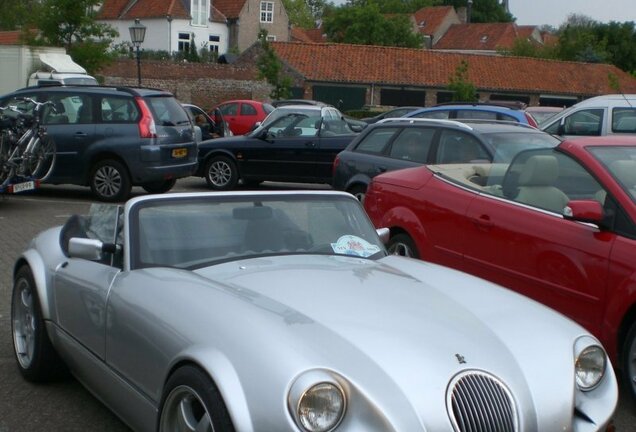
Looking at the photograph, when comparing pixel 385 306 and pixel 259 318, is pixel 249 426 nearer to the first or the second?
pixel 259 318

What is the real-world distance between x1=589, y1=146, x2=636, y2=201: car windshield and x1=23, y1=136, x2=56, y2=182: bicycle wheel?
30.7 ft

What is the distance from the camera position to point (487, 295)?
478 cm

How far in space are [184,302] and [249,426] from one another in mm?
894

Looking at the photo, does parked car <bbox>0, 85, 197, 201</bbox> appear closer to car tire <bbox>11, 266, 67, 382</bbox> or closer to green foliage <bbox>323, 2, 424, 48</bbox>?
car tire <bbox>11, 266, 67, 382</bbox>

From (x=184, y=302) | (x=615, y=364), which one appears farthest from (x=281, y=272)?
(x=615, y=364)

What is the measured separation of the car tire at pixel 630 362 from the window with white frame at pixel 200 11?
228ft

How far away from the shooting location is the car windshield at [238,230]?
16.3 feet

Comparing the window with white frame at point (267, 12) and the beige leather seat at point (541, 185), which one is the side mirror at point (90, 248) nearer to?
the beige leather seat at point (541, 185)

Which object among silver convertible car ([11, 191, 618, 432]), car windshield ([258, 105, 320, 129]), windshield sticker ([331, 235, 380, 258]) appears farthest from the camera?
car windshield ([258, 105, 320, 129])

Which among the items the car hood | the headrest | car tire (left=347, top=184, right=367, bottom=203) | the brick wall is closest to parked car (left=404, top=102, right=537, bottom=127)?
car tire (left=347, top=184, right=367, bottom=203)

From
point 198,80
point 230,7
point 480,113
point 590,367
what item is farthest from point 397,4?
point 590,367

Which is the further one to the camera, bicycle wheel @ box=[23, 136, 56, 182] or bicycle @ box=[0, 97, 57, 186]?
bicycle wheel @ box=[23, 136, 56, 182]

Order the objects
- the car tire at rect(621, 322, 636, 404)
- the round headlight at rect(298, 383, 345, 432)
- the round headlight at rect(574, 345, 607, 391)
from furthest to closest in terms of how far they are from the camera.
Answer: the car tire at rect(621, 322, 636, 404) → the round headlight at rect(574, 345, 607, 391) → the round headlight at rect(298, 383, 345, 432)

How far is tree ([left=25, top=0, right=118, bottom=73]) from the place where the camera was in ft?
108
